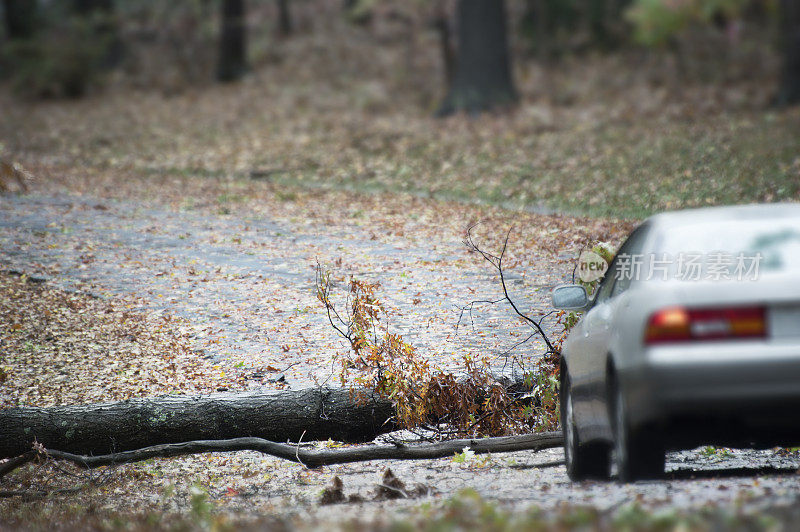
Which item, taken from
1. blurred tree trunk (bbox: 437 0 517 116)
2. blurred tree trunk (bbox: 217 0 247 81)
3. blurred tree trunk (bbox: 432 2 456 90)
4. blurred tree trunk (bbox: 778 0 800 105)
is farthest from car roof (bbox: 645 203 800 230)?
blurred tree trunk (bbox: 217 0 247 81)

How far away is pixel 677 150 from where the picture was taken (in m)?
18.5

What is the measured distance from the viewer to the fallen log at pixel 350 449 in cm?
768

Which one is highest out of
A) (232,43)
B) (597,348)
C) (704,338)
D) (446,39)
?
(232,43)

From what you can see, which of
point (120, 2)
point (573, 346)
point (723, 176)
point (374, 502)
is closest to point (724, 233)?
point (573, 346)

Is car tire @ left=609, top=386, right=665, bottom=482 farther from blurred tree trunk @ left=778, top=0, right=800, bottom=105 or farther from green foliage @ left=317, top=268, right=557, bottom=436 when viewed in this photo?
blurred tree trunk @ left=778, top=0, right=800, bottom=105

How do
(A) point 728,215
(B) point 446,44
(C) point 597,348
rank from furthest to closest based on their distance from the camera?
(B) point 446,44 → (C) point 597,348 → (A) point 728,215

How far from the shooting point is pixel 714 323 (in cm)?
437

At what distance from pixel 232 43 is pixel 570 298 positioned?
27584mm

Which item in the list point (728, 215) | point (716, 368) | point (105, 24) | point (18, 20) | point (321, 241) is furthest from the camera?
point (105, 24)

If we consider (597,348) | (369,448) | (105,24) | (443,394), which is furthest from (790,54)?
(105,24)

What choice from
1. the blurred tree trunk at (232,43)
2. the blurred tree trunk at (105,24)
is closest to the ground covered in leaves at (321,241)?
the blurred tree trunk at (232,43)

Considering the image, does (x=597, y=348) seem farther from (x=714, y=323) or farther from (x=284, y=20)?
(x=284, y=20)

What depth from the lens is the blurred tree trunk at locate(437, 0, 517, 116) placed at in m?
24.6

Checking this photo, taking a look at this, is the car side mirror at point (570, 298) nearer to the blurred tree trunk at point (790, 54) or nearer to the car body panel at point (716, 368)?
the car body panel at point (716, 368)
